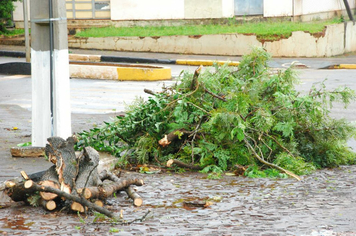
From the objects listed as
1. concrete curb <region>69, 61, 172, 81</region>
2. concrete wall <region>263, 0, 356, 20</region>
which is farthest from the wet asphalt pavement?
concrete wall <region>263, 0, 356, 20</region>

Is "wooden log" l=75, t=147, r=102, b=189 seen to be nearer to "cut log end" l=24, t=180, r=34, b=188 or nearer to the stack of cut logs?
the stack of cut logs

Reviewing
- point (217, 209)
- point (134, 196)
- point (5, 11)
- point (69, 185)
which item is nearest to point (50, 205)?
point (69, 185)

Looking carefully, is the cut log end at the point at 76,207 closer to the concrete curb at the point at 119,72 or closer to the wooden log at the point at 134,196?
the wooden log at the point at 134,196

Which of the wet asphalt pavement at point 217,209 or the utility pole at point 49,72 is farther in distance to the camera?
the utility pole at point 49,72

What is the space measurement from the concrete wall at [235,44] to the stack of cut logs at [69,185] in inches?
611

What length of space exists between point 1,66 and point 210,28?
28.8ft

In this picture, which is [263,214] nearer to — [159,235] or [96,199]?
[159,235]

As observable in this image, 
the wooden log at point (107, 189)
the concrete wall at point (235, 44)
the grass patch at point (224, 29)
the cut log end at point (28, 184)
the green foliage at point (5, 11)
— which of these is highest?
the green foliage at point (5, 11)

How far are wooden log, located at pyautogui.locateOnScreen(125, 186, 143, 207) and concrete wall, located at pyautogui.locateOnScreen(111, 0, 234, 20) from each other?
18.2 m

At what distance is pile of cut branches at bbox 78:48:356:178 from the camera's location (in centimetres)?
734

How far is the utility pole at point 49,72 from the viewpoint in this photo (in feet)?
24.7

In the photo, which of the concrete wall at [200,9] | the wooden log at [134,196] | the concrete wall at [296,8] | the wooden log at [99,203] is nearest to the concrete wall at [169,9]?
the concrete wall at [200,9]

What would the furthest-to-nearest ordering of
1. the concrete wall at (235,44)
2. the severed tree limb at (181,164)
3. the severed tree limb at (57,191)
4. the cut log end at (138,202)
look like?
the concrete wall at (235,44)
the severed tree limb at (181,164)
the cut log end at (138,202)
the severed tree limb at (57,191)

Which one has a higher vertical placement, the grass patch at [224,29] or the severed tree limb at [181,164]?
the grass patch at [224,29]
